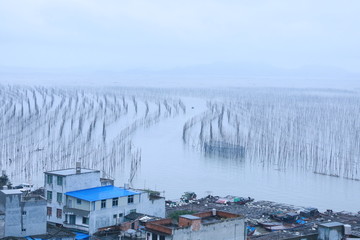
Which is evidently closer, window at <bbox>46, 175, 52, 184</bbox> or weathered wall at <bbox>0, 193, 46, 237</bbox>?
weathered wall at <bbox>0, 193, 46, 237</bbox>

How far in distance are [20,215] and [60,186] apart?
1624 millimetres

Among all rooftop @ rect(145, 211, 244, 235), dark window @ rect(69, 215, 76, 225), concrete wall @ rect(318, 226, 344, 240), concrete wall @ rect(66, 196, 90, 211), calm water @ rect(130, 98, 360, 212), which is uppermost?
rooftop @ rect(145, 211, 244, 235)

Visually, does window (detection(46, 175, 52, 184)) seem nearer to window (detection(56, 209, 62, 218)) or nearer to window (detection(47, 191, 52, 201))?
window (detection(47, 191, 52, 201))

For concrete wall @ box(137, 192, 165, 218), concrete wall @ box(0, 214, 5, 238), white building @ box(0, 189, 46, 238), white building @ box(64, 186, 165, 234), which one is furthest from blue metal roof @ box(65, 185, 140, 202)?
concrete wall @ box(0, 214, 5, 238)

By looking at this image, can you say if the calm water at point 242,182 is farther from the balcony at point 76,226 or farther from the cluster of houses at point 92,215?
the balcony at point 76,226

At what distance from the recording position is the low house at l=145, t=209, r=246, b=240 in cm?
955

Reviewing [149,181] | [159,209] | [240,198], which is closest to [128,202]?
[159,209]

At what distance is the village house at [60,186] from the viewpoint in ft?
39.8

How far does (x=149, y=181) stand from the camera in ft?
68.3

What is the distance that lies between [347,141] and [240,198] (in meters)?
14.7

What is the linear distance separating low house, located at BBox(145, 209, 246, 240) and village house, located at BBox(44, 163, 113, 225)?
9.60ft

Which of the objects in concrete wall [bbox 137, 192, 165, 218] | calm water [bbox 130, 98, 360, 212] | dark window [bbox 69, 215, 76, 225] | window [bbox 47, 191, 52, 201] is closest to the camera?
dark window [bbox 69, 215, 76, 225]

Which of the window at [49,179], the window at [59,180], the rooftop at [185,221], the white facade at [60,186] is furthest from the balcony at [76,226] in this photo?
the rooftop at [185,221]

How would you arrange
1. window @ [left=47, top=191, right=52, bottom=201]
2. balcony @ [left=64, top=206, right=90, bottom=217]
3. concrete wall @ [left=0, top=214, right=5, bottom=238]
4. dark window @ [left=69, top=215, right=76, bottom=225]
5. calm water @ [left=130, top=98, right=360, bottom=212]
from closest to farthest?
1. concrete wall @ [left=0, top=214, right=5, bottom=238]
2. balcony @ [left=64, top=206, right=90, bottom=217]
3. dark window @ [left=69, top=215, right=76, bottom=225]
4. window @ [left=47, top=191, right=52, bottom=201]
5. calm water @ [left=130, top=98, right=360, bottom=212]
